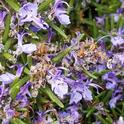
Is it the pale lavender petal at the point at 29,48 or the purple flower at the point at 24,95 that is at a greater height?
the pale lavender petal at the point at 29,48

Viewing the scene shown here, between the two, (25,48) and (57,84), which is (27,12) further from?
(57,84)

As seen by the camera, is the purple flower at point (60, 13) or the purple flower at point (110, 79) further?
the purple flower at point (110, 79)

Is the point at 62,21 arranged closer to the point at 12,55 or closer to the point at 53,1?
the point at 53,1

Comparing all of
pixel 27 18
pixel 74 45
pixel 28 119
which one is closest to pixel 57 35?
pixel 74 45

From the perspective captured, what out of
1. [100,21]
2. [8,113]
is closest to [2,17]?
[8,113]

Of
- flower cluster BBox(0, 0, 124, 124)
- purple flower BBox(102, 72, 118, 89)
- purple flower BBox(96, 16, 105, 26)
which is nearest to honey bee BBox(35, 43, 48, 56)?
flower cluster BBox(0, 0, 124, 124)

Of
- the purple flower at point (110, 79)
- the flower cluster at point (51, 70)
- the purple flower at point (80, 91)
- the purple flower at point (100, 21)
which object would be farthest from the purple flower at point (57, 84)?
the purple flower at point (100, 21)

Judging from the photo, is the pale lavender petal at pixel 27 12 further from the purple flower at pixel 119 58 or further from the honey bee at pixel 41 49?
the purple flower at pixel 119 58
